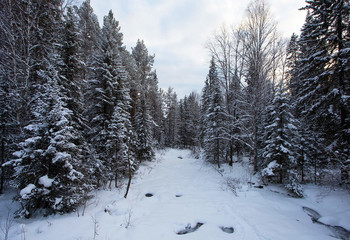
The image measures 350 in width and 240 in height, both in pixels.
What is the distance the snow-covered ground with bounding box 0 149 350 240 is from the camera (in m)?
4.50

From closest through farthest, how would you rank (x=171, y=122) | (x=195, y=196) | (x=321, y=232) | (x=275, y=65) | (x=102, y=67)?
(x=321, y=232), (x=195, y=196), (x=102, y=67), (x=275, y=65), (x=171, y=122)

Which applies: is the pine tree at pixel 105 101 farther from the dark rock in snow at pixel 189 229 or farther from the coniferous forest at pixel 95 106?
the dark rock in snow at pixel 189 229

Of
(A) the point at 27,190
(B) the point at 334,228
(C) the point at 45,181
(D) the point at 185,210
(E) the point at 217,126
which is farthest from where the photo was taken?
(E) the point at 217,126

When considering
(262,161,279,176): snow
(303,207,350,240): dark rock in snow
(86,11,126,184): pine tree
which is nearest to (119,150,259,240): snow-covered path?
(262,161,279,176): snow

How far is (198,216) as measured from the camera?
561 centimetres

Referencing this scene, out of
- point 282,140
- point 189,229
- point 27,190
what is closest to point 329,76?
point 282,140

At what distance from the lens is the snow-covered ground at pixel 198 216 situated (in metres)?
4.50

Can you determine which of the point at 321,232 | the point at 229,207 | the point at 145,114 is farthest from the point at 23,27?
the point at 321,232

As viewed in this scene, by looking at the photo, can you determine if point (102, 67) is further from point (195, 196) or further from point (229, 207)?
point (229, 207)

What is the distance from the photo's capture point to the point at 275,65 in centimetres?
1073

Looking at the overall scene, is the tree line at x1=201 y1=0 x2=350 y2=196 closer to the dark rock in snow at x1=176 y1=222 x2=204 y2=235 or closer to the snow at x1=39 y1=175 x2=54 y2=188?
the dark rock in snow at x1=176 y1=222 x2=204 y2=235

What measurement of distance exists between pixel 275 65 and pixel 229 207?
10.4 meters

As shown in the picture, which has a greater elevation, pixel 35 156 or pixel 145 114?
pixel 145 114

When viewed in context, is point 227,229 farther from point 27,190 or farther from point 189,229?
point 27,190
